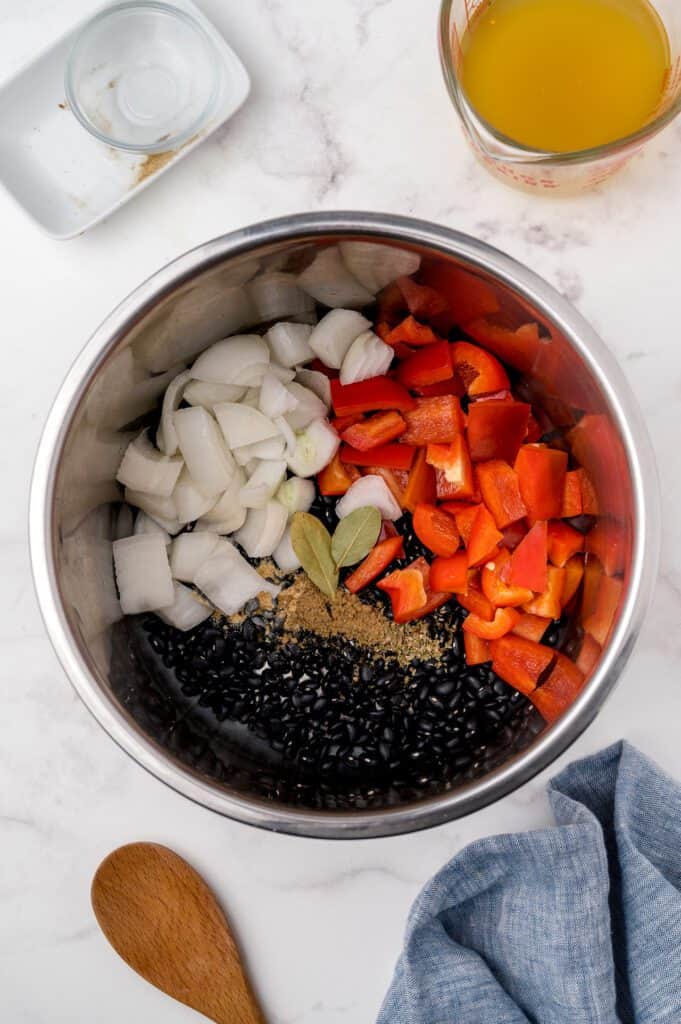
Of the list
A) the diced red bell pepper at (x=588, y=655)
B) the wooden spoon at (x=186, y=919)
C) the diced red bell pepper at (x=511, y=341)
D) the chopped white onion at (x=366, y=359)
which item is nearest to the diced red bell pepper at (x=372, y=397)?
the chopped white onion at (x=366, y=359)

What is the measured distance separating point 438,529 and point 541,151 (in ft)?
1.45

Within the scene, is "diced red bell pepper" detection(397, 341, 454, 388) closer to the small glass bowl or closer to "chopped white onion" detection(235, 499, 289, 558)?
"chopped white onion" detection(235, 499, 289, 558)

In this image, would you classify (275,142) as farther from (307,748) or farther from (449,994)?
(449,994)

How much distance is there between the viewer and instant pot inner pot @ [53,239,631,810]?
101 centimetres

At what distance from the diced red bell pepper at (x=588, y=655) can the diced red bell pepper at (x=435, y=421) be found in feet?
0.94

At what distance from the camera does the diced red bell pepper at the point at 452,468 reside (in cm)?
113

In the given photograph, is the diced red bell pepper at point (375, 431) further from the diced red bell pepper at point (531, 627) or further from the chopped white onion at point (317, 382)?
the diced red bell pepper at point (531, 627)

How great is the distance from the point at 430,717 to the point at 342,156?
704mm

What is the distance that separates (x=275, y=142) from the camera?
118cm

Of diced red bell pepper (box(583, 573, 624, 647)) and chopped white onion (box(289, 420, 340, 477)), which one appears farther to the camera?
chopped white onion (box(289, 420, 340, 477))

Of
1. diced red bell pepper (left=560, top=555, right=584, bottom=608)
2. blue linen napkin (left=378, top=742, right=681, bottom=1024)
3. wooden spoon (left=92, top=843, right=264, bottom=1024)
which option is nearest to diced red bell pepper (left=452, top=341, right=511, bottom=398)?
diced red bell pepper (left=560, top=555, right=584, bottom=608)

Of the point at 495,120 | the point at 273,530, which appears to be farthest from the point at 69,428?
the point at 495,120

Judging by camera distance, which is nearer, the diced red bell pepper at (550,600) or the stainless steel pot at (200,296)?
the stainless steel pot at (200,296)

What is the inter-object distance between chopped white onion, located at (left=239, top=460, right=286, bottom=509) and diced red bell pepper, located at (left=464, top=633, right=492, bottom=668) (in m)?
0.30
